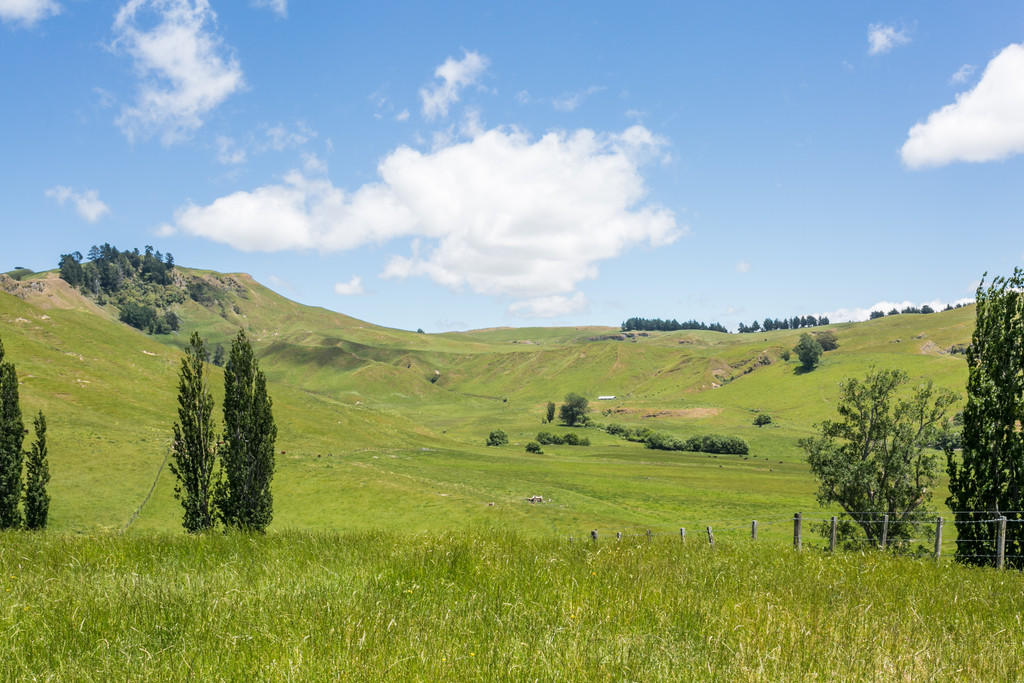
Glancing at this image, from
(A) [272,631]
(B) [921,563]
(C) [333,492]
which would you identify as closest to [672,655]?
(A) [272,631]

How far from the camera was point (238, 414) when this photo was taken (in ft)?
131

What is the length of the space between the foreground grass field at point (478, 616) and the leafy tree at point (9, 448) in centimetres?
4022

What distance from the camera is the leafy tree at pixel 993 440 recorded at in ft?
56.7

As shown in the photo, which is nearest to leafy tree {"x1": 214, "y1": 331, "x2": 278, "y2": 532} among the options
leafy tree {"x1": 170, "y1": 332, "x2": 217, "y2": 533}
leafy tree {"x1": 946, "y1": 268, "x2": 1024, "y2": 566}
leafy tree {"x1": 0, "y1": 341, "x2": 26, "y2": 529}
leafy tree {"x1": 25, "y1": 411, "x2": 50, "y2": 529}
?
leafy tree {"x1": 170, "y1": 332, "x2": 217, "y2": 533}

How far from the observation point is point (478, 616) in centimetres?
485

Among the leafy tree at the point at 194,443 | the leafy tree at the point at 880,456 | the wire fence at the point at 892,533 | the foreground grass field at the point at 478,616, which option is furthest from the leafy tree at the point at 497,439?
the foreground grass field at the point at 478,616

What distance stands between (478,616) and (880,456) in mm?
50323

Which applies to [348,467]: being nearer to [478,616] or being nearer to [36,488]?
[36,488]

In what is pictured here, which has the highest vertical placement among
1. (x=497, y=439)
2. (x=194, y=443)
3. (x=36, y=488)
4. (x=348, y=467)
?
(x=194, y=443)

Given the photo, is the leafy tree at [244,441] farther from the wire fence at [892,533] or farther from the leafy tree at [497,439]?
the leafy tree at [497,439]

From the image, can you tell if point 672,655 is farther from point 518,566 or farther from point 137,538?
point 137,538

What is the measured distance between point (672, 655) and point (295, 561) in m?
4.97

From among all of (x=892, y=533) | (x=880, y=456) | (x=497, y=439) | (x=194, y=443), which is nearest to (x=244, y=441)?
(x=194, y=443)

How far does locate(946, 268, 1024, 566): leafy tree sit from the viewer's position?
17.3 metres
